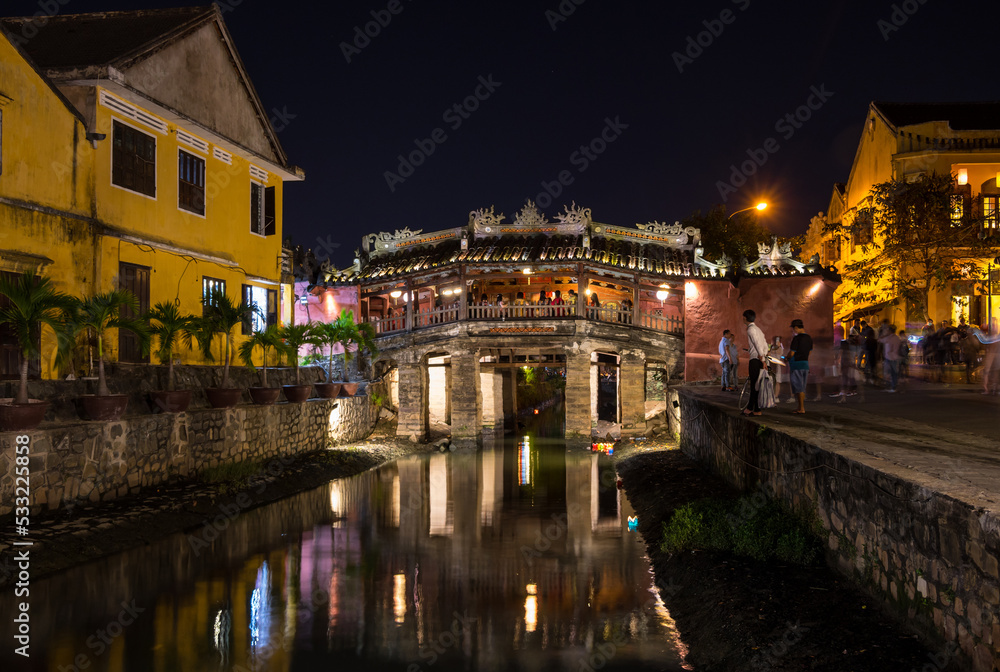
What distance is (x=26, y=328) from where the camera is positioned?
1109cm

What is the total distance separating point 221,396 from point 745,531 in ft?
35.6

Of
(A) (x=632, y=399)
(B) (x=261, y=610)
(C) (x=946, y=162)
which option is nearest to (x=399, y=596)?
(B) (x=261, y=610)

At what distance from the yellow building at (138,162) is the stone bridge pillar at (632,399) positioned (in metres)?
12.3

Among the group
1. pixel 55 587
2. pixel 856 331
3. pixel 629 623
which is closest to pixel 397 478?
pixel 55 587

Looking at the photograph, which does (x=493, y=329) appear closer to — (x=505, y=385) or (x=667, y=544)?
(x=505, y=385)

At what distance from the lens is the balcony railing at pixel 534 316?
87.2 feet

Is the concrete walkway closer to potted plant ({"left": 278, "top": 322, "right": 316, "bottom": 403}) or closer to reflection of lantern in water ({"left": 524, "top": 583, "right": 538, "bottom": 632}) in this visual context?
reflection of lantern in water ({"left": 524, "top": 583, "right": 538, "bottom": 632})

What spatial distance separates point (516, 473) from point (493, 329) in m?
7.92

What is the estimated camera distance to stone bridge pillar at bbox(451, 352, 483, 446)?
87.9 feet

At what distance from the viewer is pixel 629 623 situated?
318 inches

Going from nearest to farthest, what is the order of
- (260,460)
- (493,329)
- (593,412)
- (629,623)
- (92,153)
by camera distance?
(629,623) < (92,153) < (260,460) < (493,329) < (593,412)

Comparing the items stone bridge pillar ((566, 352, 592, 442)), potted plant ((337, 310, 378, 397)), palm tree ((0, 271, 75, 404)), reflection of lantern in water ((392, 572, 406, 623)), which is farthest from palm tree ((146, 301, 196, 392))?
stone bridge pillar ((566, 352, 592, 442))

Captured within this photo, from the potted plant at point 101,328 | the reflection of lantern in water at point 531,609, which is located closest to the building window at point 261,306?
the potted plant at point 101,328

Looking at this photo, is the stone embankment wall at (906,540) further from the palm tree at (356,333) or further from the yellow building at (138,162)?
the palm tree at (356,333)
